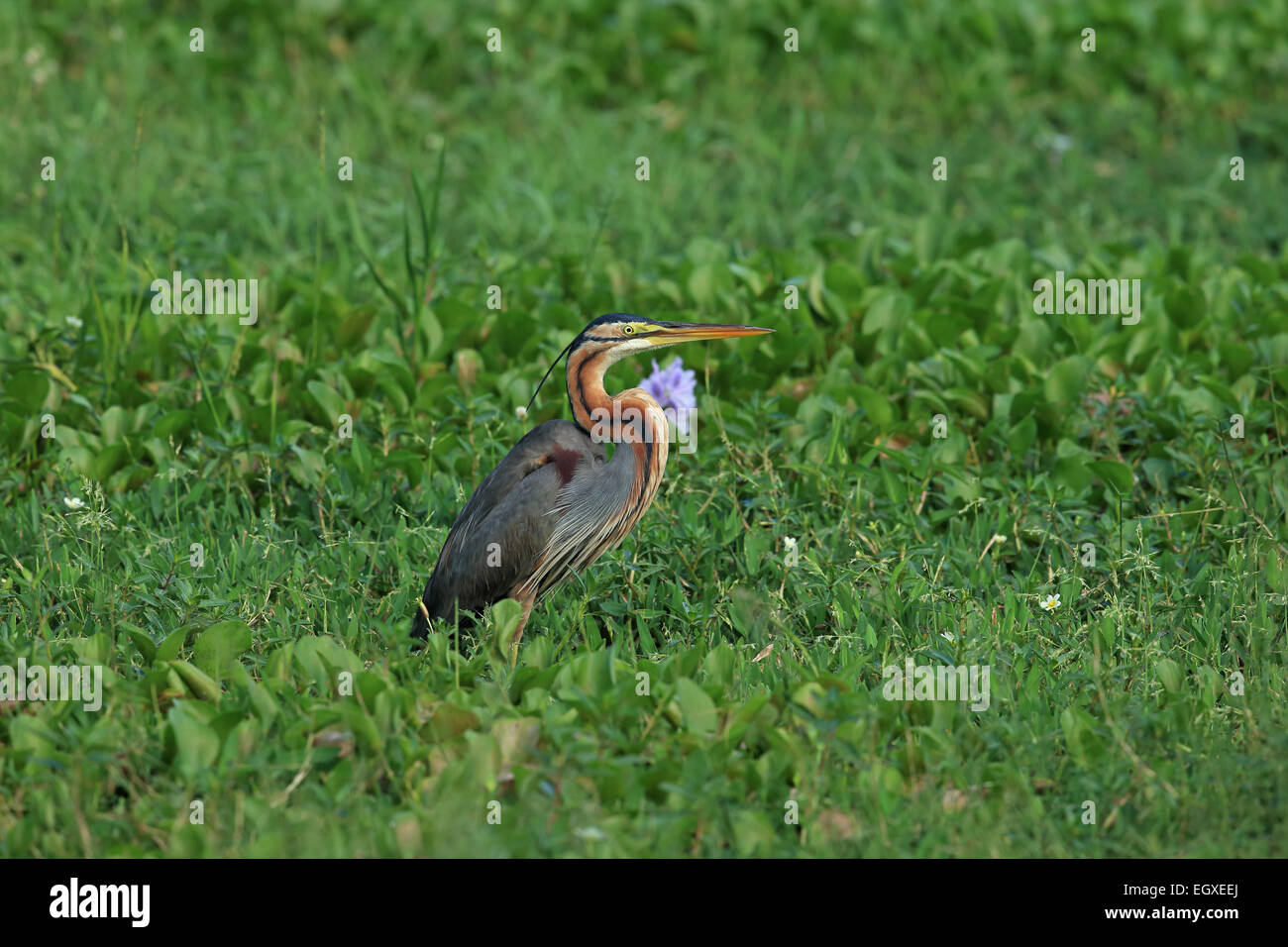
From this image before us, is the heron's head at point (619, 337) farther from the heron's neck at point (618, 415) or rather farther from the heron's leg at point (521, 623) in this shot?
the heron's leg at point (521, 623)

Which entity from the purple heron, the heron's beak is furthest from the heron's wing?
the heron's beak

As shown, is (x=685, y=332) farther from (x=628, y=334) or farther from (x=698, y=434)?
(x=698, y=434)

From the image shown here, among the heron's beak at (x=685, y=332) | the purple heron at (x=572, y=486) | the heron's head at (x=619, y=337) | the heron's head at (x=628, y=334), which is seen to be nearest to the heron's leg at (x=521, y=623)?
the purple heron at (x=572, y=486)

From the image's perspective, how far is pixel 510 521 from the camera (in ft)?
14.3

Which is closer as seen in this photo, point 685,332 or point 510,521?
point 510,521

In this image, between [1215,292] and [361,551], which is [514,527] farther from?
[1215,292]

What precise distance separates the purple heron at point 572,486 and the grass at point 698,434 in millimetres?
199

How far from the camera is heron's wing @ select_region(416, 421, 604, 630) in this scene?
4340 mm

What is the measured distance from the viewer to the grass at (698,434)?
3627mm

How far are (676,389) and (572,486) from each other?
0.88 metres

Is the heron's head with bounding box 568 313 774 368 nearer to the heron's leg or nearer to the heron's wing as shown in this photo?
the heron's wing

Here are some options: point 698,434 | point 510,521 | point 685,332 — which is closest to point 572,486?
point 510,521

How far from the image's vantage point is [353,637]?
14.2 feet
